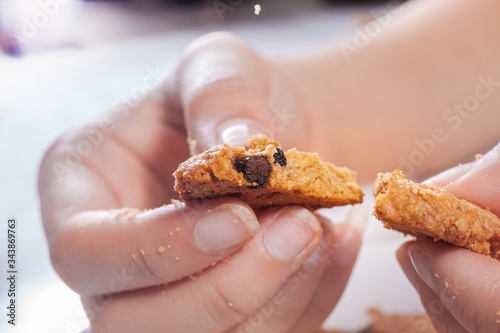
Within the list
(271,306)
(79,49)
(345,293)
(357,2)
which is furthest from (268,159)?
(357,2)

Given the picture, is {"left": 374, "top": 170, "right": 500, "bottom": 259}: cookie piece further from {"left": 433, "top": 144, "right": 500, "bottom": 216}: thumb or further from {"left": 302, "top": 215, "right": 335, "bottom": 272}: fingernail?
{"left": 302, "top": 215, "right": 335, "bottom": 272}: fingernail

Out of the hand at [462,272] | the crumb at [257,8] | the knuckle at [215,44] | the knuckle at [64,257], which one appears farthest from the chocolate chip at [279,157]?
the crumb at [257,8]

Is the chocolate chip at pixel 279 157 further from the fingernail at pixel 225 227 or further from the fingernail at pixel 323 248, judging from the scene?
the fingernail at pixel 323 248

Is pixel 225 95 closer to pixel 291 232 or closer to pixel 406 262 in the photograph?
pixel 291 232

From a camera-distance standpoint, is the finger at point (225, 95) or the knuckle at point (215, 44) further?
the knuckle at point (215, 44)

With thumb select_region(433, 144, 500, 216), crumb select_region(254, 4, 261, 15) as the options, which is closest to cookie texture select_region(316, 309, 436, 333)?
thumb select_region(433, 144, 500, 216)

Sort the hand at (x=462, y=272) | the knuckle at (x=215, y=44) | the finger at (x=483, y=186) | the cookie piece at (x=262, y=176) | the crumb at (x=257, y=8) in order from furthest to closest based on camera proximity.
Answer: the crumb at (x=257, y=8), the knuckle at (x=215, y=44), the finger at (x=483, y=186), the hand at (x=462, y=272), the cookie piece at (x=262, y=176)
